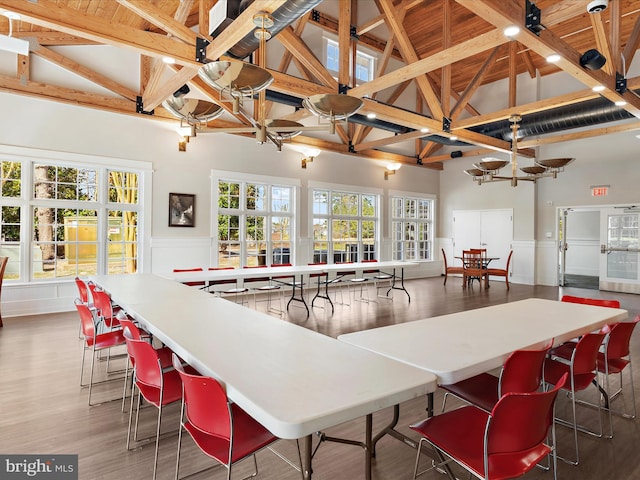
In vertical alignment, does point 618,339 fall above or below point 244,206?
below

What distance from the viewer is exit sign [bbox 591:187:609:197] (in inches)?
→ 338

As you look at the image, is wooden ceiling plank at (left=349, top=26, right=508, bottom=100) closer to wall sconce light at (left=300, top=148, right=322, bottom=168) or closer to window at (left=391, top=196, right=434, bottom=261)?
wall sconce light at (left=300, top=148, right=322, bottom=168)

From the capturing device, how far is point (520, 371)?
1.81m

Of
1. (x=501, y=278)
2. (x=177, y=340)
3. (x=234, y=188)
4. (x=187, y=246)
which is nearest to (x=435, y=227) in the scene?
(x=501, y=278)

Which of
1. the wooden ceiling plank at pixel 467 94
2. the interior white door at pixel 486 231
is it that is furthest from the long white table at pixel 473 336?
the interior white door at pixel 486 231

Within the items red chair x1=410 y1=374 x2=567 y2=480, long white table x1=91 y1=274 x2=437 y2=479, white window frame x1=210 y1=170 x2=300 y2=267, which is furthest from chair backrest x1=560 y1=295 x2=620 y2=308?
white window frame x1=210 y1=170 x2=300 y2=267

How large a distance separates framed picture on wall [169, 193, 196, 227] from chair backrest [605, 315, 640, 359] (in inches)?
260

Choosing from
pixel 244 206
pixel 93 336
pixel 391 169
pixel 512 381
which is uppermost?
pixel 391 169

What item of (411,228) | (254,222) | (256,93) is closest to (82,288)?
(256,93)

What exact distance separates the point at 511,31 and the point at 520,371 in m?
3.37

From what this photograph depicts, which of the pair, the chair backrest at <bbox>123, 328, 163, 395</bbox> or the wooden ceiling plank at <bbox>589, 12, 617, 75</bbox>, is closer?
the chair backrest at <bbox>123, 328, 163, 395</bbox>

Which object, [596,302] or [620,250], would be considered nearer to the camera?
[596,302]

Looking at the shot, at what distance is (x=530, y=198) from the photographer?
31.6ft

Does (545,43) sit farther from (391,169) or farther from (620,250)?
(620,250)
